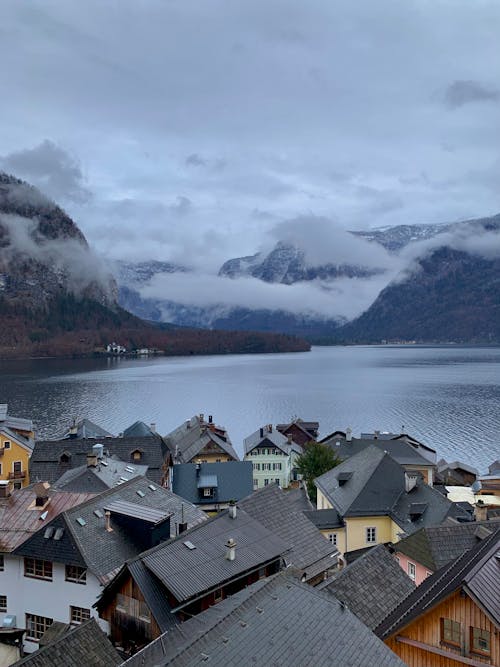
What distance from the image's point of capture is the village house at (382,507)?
40750mm

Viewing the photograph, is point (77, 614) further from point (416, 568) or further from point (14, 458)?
point (14, 458)

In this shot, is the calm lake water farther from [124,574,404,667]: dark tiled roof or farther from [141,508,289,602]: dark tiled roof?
[124,574,404,667]: dark tiled roof

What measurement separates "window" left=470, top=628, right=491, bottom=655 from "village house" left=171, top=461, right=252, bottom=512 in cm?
3371

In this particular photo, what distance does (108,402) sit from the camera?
5704 inches

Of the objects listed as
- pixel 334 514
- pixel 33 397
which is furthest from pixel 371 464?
pixel 33 397

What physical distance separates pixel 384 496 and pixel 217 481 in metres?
13.8

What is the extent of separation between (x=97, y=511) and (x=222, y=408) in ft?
368

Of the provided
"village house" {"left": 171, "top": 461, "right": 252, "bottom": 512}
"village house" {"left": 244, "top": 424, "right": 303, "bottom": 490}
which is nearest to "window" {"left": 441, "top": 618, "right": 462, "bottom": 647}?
"village house" {"left": 171, "top": 461, "right": 252, "bottom": 512}

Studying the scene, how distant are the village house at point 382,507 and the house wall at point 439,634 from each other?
75.0 ft

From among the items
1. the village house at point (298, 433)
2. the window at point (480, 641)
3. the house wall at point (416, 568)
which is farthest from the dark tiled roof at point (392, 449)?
the window at point (480, 641)

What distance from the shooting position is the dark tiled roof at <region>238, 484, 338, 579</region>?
27734 mm

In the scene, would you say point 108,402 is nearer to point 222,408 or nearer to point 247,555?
point 222,408

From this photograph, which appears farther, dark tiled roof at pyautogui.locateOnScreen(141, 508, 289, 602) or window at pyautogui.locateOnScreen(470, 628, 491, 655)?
dark tiled roof at pyautogui.locateOnScreen(141, 508, 289, 602)

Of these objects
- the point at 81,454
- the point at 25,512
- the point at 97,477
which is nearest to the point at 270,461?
the point at 81,454
